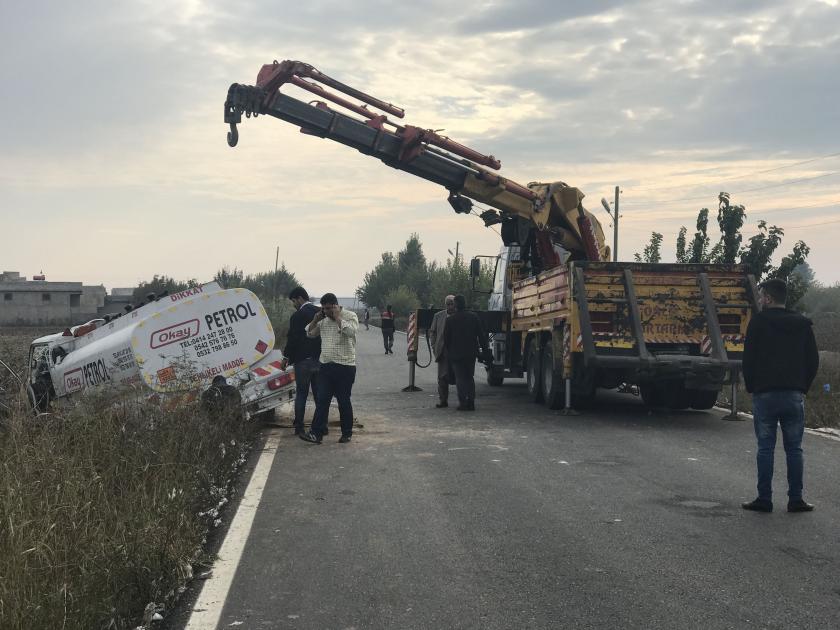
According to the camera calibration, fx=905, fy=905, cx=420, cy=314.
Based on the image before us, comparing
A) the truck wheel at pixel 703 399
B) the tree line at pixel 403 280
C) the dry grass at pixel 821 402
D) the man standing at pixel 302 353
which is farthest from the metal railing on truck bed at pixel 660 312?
the tree line at pixel 403 280

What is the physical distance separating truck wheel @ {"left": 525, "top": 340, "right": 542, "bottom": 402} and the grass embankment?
260 inches

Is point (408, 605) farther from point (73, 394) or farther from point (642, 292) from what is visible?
point (642, 292)

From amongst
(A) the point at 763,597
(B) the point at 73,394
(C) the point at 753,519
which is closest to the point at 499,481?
(C) the point at 753,519

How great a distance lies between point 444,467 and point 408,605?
428cm

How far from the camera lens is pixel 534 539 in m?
6.16

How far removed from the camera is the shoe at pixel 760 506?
7055 mm

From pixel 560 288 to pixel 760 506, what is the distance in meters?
6.81

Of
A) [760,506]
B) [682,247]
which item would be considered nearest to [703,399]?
[760,506]

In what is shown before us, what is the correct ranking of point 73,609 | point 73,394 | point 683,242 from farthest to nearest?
point 683,242
point 73,394
point 73,609

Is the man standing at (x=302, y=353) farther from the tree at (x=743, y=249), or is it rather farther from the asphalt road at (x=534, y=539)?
the tree at (x=743, y=249)

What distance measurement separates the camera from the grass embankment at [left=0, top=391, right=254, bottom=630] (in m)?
4.51

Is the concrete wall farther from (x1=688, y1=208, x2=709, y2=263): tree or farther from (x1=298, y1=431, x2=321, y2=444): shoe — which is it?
(x1=298, y1=431, x2=321, y2=444): shoe

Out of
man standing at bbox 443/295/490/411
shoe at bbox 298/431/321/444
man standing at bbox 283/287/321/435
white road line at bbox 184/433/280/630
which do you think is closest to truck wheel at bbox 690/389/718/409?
man standing at bbox 443/295/490/411

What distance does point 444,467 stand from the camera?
357 inches
